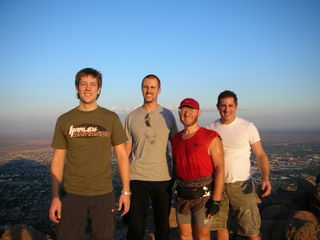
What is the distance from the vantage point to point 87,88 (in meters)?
3.34

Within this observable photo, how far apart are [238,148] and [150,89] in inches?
71.8

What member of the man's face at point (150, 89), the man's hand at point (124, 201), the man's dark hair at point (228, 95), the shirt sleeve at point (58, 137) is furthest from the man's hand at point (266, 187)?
the shirt sleeve at point (58, 137)

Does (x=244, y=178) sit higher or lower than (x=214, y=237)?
higher

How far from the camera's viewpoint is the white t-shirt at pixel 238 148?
4.27 m

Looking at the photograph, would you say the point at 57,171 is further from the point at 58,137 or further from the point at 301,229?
the point at 301,229

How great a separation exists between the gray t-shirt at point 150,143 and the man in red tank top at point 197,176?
1.37ft

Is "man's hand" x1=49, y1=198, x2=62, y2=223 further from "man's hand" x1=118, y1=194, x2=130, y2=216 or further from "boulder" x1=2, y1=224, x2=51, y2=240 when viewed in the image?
"boulder" x1=2, y1=224, x2=51, y2=240

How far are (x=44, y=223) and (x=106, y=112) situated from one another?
99.6 feet

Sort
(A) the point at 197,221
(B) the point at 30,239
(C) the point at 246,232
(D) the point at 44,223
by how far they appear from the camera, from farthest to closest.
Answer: (D) the point at 44,223
(B) the point at 30,239
(C) the point at 246,232
(A) the point at 197,221

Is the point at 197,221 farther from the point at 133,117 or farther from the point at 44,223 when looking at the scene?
the point at 44,223

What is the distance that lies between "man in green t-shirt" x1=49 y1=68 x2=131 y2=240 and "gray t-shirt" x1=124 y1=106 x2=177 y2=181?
0.99 meters

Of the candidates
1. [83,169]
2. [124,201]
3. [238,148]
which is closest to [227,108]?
[238,148]

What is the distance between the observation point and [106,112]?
3508mm

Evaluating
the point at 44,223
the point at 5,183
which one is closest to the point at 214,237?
the point at 44,223
